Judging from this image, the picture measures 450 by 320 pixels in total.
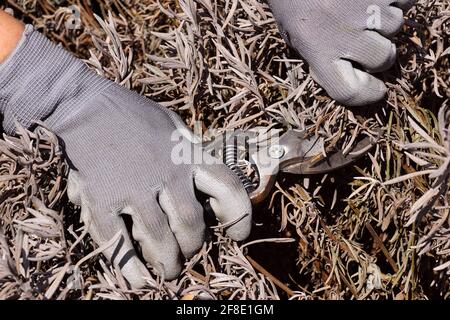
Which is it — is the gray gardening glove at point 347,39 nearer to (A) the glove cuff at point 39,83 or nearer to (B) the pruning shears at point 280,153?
(B) the pruning shears at point 280,153

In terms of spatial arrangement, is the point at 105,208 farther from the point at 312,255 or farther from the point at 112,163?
the point at 312,255

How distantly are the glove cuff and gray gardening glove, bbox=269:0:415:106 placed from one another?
38cm

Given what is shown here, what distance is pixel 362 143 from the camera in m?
1.31

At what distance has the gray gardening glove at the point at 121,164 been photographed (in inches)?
46.7

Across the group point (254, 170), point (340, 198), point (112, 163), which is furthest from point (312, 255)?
point (112, 163)

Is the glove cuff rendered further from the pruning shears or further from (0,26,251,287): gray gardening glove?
the pruning shears

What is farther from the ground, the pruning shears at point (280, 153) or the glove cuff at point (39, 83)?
the glove cuff at point (39, 83)

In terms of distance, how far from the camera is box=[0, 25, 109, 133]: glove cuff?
123 centimetres

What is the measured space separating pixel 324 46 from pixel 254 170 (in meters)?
0.26

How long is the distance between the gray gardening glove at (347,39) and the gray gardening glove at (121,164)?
258 mm

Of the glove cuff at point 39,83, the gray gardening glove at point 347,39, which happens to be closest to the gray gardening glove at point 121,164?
the glove cuff at point 39,83

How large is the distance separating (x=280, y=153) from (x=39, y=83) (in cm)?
45

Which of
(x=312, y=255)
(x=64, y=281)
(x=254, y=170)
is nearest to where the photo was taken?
(x=64, y=281)

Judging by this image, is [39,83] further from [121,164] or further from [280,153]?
[280,153]
